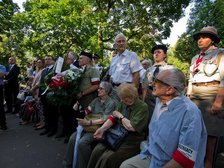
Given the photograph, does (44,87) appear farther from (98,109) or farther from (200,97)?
(200,97)

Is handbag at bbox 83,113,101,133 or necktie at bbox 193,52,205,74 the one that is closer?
necktie at bbox 193,52,205,74

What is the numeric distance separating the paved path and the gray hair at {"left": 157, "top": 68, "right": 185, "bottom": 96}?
259cm

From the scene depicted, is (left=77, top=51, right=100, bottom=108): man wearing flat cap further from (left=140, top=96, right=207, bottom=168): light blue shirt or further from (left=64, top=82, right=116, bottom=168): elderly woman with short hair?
(left=140, top=96, right=207, bottom=168): light blue shirt

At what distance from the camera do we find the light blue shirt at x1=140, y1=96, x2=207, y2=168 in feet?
7.45

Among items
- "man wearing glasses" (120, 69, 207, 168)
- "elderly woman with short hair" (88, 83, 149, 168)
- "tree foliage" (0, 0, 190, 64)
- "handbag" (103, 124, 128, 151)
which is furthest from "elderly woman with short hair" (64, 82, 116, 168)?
"tree foliage" (0, 0, 190, 64)

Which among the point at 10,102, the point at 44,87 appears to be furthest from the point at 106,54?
the point at 44,87

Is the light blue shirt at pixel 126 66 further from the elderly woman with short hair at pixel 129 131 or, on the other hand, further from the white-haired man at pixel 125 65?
the elderly woman with short hair at pixel 129 131

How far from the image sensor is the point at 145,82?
5.18 metres

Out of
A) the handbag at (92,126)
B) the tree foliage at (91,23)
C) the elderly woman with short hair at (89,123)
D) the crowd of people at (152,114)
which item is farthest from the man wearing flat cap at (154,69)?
the tree foliage at (91,23)

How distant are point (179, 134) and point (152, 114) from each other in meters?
1.17

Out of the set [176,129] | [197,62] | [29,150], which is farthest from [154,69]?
A: [29,150]

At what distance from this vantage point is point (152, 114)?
11.5 ft

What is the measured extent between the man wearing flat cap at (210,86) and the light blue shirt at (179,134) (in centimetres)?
114

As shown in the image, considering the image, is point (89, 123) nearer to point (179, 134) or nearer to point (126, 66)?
point (126, 66)
